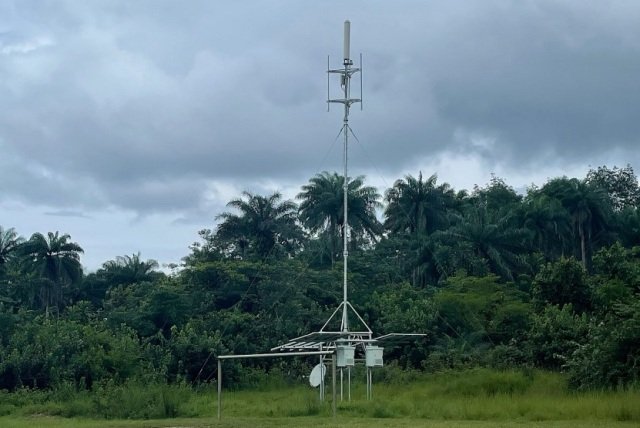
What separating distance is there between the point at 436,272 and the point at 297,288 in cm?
1005

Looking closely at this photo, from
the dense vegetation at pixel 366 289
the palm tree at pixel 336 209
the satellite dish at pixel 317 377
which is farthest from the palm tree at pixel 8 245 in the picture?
the satellite dish at pixel 317 377

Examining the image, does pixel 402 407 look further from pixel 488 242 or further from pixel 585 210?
pixel 585 210

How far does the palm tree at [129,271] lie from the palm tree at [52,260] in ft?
9.97

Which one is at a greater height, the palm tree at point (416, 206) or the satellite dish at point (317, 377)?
the palm tree at point (416, 206)

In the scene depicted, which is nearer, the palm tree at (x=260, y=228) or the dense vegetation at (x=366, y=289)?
the dense vegetation at (x=366, y=289)

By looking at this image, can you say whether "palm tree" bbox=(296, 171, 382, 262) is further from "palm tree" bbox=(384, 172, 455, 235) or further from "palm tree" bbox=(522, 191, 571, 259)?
"palm tree" bbox=(522, 191, 571, 259)

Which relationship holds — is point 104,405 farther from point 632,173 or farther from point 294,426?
point 632,173

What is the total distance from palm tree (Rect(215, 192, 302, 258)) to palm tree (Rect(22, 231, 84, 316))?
11.9m

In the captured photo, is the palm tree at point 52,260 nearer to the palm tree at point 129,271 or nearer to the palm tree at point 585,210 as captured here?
the palm tree at point 129,271

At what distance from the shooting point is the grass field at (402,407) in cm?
1981

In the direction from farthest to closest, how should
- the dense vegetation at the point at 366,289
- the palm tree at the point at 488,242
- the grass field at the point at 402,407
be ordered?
the palm tree at the point at 488,242 → the dense vegetation at the point at 366,289 → the grass field at the point at 402,407

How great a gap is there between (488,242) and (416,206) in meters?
9.50

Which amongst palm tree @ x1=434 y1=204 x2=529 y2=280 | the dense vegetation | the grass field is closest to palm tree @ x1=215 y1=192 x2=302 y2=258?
the dense vegetation

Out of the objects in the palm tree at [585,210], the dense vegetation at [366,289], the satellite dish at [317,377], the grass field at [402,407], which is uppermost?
the palm tree at [585,210]
